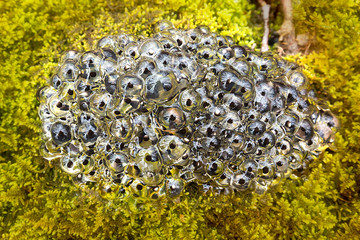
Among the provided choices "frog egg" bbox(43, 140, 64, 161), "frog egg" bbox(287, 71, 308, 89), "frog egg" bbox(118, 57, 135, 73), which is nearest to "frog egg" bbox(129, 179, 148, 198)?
"frog egg" bbox(43, 140, 64, 161)

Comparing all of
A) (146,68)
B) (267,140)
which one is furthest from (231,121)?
(146,68)

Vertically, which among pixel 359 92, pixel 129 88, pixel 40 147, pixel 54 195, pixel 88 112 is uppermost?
pixel 129 88

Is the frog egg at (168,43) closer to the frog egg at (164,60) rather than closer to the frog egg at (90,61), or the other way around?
the frog egg at (164,60)

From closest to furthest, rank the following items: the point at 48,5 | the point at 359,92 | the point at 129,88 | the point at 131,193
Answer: the point at 129,88
the point at 131,193
the point at 359,92
the point at 48,5

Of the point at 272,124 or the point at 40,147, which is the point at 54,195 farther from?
the point at 272,124

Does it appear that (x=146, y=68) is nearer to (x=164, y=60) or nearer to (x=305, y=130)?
(x=164, y=60)

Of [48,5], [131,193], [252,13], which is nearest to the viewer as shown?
[131,193]

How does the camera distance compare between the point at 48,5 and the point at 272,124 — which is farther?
the point at 48,5

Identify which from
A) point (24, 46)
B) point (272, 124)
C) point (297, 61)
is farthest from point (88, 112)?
point (297, 61)
